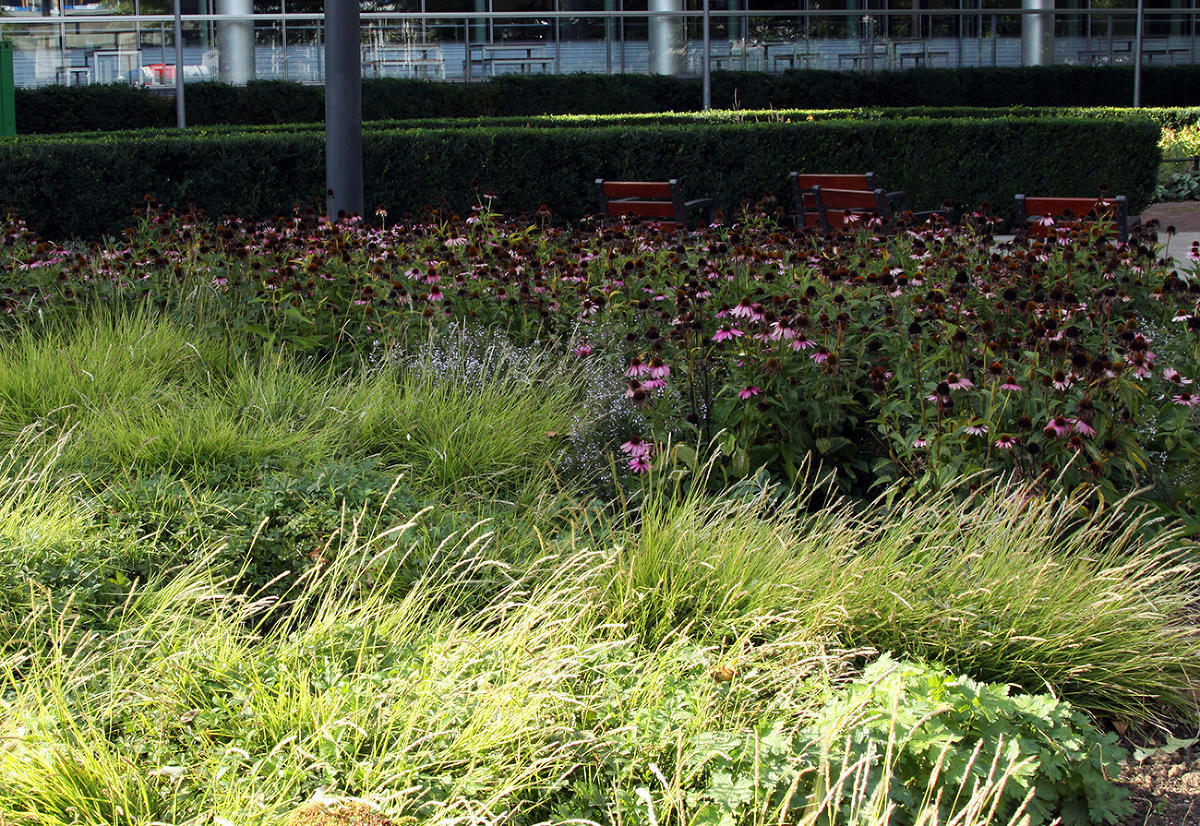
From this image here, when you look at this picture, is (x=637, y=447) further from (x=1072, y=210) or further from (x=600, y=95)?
(x=600, y=95)

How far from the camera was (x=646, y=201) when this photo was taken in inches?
342

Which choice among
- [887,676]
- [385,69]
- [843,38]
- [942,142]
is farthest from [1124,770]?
[843,38]

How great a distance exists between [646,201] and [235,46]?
16828mm

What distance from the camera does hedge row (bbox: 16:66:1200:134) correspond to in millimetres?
21109

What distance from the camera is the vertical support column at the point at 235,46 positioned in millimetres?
23203

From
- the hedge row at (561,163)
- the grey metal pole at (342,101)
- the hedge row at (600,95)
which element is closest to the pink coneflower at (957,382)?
the grey metal pole at (342,101)

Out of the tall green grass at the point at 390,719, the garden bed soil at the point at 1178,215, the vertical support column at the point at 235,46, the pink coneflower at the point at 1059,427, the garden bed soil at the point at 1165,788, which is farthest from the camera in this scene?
the vertical support column at the point at 235,46

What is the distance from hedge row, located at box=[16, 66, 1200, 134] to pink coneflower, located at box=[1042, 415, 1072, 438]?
62.3ft

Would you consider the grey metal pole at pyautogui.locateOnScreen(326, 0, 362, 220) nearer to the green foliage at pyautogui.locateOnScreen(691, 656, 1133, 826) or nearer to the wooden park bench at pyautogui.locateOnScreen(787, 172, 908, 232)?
the wooden park bench at pyautogui.locateOnScreen(787, 172, 908, 232)

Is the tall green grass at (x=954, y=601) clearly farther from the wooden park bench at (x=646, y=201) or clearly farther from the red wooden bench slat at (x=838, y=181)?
the red wooden bench slat at (x=838, y=181)

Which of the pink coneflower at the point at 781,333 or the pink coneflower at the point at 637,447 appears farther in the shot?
the pink coneflower at the point at 781,333

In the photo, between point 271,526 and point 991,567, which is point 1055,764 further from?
point 271,526

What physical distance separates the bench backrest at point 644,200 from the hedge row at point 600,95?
1362 centimetres

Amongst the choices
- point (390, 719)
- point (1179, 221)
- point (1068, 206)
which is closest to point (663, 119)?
point (1179, 221)
